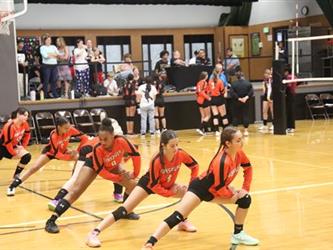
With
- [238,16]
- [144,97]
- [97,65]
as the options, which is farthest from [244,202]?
[238,16]

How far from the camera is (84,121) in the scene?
59.1 feet

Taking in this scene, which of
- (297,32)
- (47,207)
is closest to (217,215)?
(47,207)

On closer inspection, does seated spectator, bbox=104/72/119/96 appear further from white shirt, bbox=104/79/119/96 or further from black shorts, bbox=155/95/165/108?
black shorts, bbox=155/95/165/108

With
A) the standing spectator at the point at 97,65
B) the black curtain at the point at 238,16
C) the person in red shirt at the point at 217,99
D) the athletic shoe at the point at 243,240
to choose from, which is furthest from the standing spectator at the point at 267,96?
the athletic shoe at the point at 243,240

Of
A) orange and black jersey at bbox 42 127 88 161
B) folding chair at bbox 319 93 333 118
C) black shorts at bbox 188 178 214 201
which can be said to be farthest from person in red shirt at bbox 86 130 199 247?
folding chair at bbox 319 93 333 118

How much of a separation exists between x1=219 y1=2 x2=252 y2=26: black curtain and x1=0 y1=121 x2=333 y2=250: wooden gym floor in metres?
15.0

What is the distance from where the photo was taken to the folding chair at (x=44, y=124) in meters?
17.5

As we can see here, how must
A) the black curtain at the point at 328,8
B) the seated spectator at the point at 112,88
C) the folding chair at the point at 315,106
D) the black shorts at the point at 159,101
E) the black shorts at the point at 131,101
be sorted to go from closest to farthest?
the black shorts at the point at 131,101
the black shorts at the point at 159,101
the seated spectator at the point at 112,88
the folding chair at the point at 315,106
the black curtain at the point at 328,8

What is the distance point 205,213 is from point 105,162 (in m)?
1.50

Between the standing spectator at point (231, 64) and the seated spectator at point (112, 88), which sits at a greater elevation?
the standing spectator at point (231, 64)

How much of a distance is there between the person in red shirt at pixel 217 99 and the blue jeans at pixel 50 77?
460 centimetres

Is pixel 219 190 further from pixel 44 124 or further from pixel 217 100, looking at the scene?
pixel 44 124

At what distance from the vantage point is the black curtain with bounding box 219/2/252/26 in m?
27.2

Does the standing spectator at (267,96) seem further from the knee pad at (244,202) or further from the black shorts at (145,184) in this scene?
the knee pad at (244,202)
